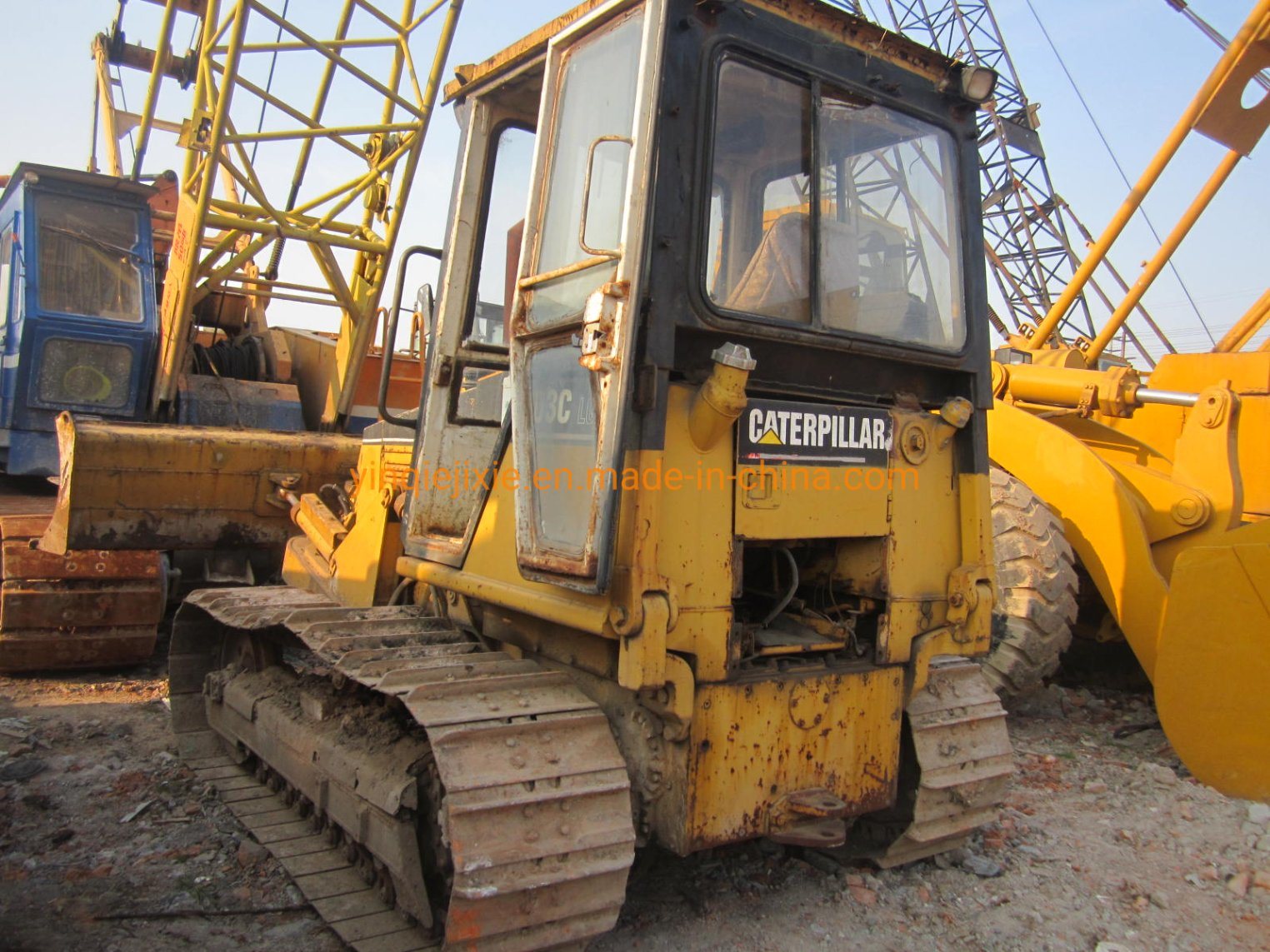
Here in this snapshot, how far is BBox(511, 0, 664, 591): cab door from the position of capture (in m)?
2.50

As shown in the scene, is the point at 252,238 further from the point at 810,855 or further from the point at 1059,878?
the point at 1059,878

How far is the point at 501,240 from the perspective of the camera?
3.56 meters

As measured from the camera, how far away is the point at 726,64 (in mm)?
2686

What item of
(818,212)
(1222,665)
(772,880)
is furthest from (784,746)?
(1222,665)

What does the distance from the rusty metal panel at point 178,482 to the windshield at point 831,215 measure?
12.1ft

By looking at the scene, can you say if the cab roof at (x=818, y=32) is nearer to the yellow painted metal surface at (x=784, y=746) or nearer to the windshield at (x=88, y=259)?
the yellow painted metal surface at (x=784, y=746)

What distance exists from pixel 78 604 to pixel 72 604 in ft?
0.08

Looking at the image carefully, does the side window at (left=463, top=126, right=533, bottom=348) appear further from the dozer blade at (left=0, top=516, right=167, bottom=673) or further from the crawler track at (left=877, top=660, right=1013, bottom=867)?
the dozer blade at (left=0, top=516, right=167, bottom=673)

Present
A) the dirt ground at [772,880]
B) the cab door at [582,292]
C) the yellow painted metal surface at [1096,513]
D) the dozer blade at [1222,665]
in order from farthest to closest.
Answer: the yellow painted metal surface at [1096,513]
the dozer blade at [1222,665]
the dirt ground at [772,880]
the cab door at [582,292]

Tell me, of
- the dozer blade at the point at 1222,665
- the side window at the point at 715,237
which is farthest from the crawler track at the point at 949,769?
the side window at the point at 715,237

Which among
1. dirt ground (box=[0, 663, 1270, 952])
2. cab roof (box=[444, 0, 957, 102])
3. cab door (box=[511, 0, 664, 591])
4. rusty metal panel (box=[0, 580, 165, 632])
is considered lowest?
dirt ground (box=[0, 663, 1270, 952])

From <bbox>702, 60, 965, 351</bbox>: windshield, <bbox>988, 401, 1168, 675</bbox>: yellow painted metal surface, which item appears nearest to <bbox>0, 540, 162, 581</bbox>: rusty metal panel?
<bbox>702, 60, 965, 351</bbox>: windshield

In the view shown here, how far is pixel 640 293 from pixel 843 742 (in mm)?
1458

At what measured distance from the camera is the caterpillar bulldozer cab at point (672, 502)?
251cm
